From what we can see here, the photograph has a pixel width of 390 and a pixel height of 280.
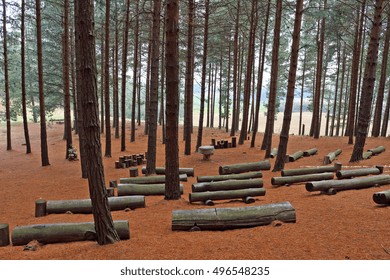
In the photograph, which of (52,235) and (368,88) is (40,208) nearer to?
(52,235)

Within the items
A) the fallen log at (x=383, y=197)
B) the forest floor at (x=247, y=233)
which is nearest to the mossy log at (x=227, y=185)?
the forest floor at (x=247, y=233)

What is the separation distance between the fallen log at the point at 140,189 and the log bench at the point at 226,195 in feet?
3.64

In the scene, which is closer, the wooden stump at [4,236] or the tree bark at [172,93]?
the wooden stump at [4,236]

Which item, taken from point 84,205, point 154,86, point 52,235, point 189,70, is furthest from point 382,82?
point 52,235

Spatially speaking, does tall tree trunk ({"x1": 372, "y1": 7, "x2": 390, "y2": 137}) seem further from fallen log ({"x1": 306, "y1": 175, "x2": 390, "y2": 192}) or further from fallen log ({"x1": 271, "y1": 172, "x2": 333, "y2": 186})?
fallen log ({"x1": 306, "y1": 175, "x2": 390, "y2": 192})

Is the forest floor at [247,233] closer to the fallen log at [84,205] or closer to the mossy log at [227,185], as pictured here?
the fallen log at [84,205]

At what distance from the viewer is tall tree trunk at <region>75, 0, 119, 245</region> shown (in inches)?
170

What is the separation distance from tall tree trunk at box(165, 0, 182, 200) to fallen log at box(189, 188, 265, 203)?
0.59m

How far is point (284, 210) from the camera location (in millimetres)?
5676

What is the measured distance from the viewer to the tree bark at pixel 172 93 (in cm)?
758

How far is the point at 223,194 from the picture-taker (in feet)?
25.6

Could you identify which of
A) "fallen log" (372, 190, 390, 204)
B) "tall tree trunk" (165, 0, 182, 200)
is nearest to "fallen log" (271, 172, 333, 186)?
"fallen log" (372, 190, 390, 204)

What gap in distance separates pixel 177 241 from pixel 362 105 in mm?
10185

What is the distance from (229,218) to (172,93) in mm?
3777
